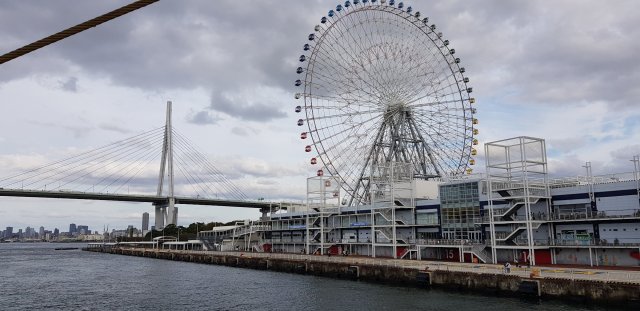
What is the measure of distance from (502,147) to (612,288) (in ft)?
93.5

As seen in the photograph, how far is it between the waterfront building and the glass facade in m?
0.15

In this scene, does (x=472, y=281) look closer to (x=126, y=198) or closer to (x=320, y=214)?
(x=320, y=214)

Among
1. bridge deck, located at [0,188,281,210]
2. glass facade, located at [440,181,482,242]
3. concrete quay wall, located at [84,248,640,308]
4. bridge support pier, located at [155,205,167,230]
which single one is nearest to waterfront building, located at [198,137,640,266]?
glass facade, located at [440,181,482,242]

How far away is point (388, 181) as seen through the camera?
88.6 metres

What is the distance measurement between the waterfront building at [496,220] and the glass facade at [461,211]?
0.15 metres

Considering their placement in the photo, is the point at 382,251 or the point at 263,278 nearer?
the point at 263,278

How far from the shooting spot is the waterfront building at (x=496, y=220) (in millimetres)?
58219

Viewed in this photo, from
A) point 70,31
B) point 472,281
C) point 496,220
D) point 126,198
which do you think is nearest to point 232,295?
point 472,281

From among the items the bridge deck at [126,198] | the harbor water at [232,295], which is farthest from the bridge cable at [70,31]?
the bridge deck at [126,198]

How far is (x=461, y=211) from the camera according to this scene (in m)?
75.6

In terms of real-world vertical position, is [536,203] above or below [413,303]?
above

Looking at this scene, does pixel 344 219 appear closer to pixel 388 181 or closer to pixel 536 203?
pixel 388 181

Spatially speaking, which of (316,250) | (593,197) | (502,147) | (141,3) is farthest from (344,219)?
(141,3)

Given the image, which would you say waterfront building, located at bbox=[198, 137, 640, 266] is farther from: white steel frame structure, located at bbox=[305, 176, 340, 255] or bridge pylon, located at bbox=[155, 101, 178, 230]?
bridge pylon, located at bbox=[155, 101, 178, 230]
